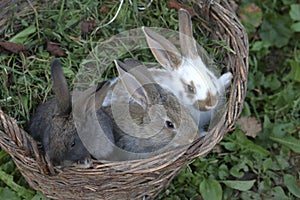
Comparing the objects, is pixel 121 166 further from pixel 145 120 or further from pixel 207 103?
pixel 207 103

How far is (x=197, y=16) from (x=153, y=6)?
0.32 metres

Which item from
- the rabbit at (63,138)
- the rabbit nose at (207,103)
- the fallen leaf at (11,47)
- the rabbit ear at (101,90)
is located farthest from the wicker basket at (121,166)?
the fallen leaf at (11,47)

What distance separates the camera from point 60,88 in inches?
89.8

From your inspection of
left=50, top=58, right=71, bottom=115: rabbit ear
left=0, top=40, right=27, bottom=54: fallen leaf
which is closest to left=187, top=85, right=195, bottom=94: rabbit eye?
left=50, top=58, right=71, bottom=115: rabbit ear

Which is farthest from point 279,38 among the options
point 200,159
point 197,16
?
point 200,159

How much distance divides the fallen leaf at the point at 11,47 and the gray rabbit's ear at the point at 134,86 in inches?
30.3

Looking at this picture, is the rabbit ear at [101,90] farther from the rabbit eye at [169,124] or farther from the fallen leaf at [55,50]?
the fallen leaf at [55,50]

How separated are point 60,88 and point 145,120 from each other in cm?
45

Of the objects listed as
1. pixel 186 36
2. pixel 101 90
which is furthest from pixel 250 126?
pixel 101 90

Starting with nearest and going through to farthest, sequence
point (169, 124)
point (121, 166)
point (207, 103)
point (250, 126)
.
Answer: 1. point (121, 166)
2. point (169, 124)
3. point (207, 103)
4. point (250, 126)

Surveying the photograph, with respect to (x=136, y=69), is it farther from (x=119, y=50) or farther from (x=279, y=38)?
(x=279, y=38)

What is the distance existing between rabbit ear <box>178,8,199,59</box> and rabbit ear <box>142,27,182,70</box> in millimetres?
49

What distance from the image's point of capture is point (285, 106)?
3.28 m

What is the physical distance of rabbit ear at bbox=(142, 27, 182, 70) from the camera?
9.02 ft
